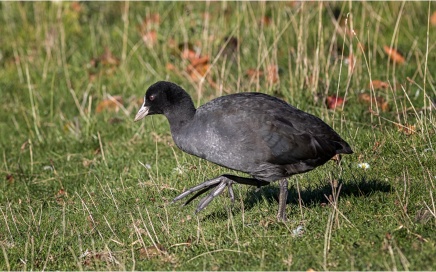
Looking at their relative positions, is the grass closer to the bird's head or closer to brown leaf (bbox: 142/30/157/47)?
brown leaf (bbox: 142/30/157/47)

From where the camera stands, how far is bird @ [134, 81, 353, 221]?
16.7 ft

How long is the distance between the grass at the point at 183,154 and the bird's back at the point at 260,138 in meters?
0.31

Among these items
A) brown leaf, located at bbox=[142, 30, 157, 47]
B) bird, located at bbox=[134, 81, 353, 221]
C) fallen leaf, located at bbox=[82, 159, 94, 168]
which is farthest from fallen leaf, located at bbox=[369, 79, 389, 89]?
brown leaf, located at bbox=[142, 30, 157, 47]

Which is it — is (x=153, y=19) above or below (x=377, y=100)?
above

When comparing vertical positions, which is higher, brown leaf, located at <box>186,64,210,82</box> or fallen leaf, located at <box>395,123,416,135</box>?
fallen leaf, located at <box>395,123,416,135</box>

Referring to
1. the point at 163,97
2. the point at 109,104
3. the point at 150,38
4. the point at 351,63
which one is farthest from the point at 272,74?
the point at 150,38

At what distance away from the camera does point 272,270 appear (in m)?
4.39

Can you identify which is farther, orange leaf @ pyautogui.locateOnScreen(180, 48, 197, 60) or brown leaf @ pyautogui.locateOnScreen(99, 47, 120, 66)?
brown leaf @ pyautogui.locateOnScreen(99, 47, 120, 66)

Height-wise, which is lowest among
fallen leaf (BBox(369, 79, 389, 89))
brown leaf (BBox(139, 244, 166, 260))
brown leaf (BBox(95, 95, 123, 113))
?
brown leaf (BBox(95, 95, 123, 113))

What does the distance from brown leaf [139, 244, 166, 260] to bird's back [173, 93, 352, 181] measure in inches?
28.4

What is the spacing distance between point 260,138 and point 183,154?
193cm

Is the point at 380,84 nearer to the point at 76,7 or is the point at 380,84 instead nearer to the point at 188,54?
the point at 188,54

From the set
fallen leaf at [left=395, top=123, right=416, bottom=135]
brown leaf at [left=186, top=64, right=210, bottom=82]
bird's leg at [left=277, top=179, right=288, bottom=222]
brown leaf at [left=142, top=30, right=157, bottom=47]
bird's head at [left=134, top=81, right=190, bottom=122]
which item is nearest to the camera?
bird's leg at [left=277, top=179, right=288, bottom=222]

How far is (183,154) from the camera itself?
22.7ft
